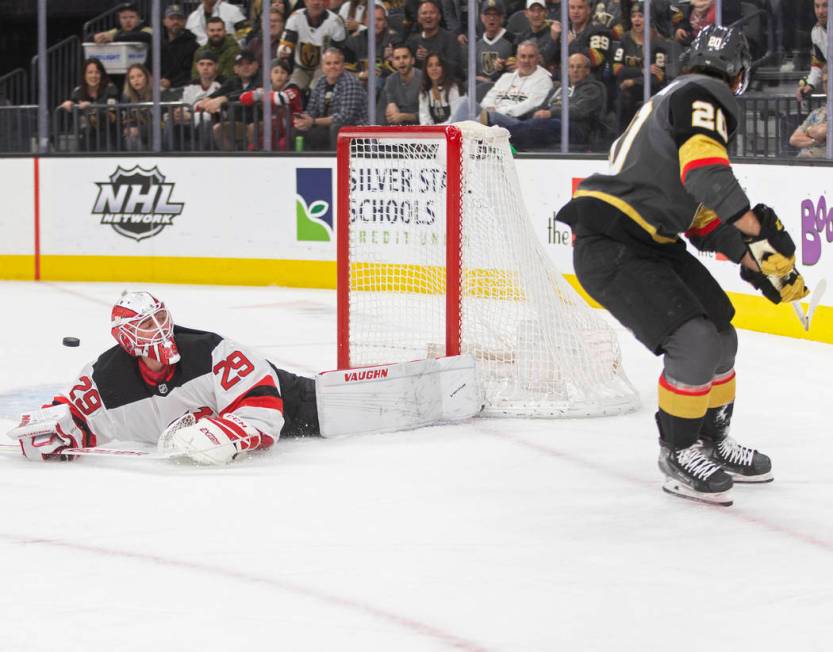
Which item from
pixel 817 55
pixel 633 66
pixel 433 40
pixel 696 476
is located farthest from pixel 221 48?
pixel 696 476

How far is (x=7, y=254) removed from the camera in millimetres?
10180

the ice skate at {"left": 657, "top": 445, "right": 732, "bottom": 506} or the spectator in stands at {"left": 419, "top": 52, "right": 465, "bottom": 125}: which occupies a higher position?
the spectator in stands at {"left": 419, "top": 52, "right": 465, "bottom": 125}

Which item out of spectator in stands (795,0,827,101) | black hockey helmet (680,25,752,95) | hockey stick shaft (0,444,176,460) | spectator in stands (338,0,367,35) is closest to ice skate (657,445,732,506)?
black hockey helmet (680,25,752,95)

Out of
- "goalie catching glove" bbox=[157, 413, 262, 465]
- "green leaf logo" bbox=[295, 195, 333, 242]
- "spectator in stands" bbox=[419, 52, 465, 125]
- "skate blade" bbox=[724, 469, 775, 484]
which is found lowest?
"skate blade" bbox=[724, 469, 775, 484]

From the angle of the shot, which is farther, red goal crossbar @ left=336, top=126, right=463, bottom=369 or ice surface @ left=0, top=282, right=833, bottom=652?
red goal crossbar @ left=336, top=126, right=463, bottom=369

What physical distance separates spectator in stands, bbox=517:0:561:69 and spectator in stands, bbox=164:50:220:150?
7.34 ft

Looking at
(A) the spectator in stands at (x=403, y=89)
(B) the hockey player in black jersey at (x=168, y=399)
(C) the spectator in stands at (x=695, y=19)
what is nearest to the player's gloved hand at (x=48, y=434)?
(B) the hockey player in black jersey at (x=168, y=399)

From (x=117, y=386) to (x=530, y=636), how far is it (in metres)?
2.02

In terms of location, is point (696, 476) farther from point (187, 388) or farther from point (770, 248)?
point (187, 388)

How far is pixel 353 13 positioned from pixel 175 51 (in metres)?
1.37

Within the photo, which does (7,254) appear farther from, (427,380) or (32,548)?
(32,548)

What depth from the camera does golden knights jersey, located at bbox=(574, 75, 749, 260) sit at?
3.50 metres

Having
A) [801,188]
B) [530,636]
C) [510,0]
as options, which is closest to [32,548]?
[530,636]

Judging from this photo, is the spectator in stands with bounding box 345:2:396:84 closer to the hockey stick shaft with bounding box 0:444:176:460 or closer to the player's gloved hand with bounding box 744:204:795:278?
the hockey stick shaft with bounding box 0:444:176:460
